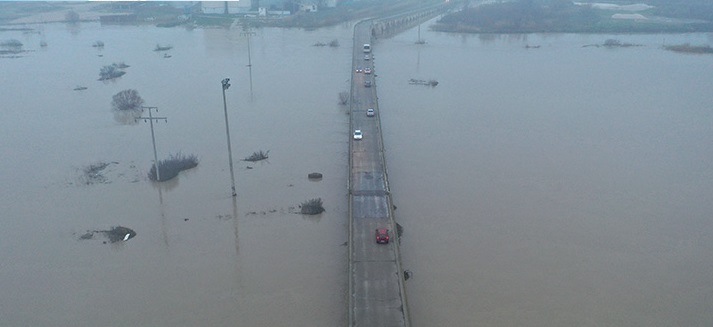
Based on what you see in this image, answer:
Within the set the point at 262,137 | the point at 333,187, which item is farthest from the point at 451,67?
the point at 333,187

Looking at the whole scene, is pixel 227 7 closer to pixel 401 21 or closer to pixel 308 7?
pixel 308 7

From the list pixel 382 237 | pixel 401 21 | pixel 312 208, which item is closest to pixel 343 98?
pixel 312 208

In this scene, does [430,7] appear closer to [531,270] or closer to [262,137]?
[262,137]

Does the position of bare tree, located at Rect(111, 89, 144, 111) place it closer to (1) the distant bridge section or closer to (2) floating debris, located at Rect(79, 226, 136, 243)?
(2) floating debris, located at Rect(79, 226, 136, 243)

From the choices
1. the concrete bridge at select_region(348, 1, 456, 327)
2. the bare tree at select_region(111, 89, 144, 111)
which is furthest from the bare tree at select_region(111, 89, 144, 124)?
the concrete bridge at select_region(348, 1, 456, 327)

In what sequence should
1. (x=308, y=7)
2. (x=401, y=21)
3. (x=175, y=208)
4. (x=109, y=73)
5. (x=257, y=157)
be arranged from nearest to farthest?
(x=175, y=208)
(x=257, y=157)
(x=109, y=73)
(x=401, y=21)
(x=308, y=7)

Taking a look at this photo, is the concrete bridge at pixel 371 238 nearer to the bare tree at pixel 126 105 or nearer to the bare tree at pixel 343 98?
the bare tree at pixel 343 98

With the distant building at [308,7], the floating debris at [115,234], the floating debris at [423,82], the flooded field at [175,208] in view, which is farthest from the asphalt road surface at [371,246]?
the distant building at [308,7]
